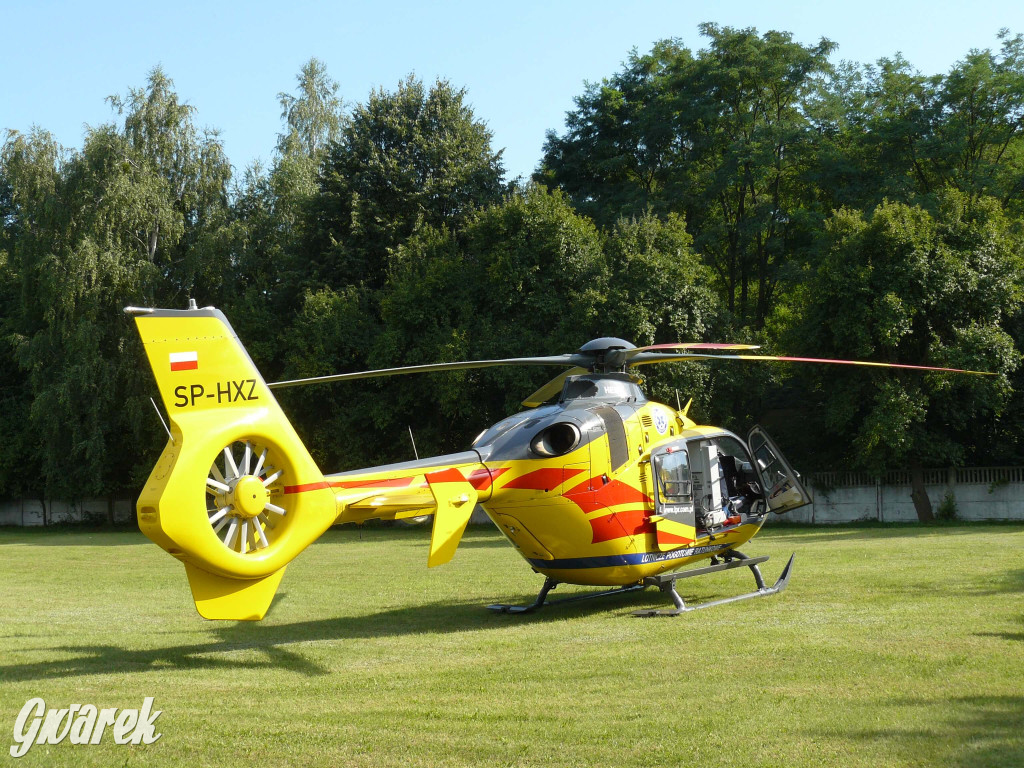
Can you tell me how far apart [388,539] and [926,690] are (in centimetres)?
2399

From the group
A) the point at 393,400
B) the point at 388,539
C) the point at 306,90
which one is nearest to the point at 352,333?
the point at 393,400

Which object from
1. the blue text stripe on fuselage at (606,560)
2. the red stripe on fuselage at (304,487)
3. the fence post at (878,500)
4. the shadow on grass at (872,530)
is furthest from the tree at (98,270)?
the red stripe on fuselage at (304,487)

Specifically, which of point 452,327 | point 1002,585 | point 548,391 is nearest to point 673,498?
point 548,391

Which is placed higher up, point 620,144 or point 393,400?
point 620,144

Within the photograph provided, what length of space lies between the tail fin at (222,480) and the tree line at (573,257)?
21.8 metres

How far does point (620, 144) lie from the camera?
143ft

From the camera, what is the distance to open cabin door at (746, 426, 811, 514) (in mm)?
14367

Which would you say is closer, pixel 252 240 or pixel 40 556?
pixel 40 556

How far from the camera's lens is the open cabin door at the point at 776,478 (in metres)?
14.4

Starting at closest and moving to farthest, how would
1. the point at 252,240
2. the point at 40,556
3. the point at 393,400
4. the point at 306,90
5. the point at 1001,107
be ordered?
the point at 40,556 < the point at 393,400 < the point at 1001,107 < the point at 252,240 < the point at 306,90

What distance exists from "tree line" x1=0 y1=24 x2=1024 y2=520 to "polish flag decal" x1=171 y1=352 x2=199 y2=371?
22.3 meters

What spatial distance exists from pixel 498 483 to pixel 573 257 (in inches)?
888

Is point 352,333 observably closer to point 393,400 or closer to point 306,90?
point 393,400

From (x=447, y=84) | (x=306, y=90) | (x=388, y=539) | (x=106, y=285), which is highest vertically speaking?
(x=306, y=90)
